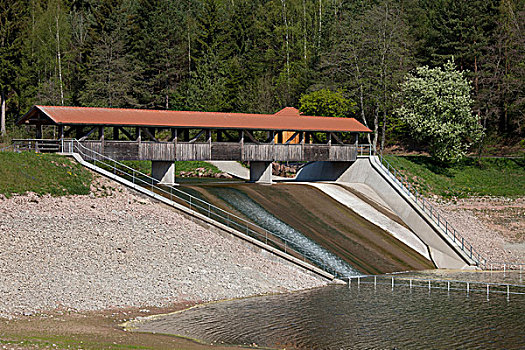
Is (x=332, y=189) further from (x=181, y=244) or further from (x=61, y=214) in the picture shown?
(x=61, y=214)

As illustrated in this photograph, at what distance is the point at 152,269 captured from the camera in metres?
28.6

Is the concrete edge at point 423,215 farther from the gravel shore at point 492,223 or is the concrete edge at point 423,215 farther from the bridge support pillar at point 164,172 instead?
the bridge support pillar at point 164,172

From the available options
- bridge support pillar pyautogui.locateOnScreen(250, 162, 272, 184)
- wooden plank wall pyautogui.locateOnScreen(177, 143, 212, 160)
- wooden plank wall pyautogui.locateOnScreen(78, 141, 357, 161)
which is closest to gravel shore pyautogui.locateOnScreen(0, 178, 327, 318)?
wooden plank wall pyautogui.locateOnScreen(78, 141, 357, 161)

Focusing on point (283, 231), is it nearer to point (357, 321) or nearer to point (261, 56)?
point (357, 321)

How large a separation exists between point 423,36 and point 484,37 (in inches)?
537

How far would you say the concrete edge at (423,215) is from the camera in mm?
42219

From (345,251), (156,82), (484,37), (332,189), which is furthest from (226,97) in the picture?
(345,251)

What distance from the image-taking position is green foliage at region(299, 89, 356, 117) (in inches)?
2862

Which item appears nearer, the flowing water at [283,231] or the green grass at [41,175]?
the green grass at [41,175]

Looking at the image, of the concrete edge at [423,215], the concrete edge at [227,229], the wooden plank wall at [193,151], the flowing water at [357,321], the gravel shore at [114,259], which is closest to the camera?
the flowing water at [357,321]

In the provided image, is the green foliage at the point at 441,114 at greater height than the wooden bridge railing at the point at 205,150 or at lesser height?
greater

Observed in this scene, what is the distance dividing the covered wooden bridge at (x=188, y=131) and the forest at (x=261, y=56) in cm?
1414

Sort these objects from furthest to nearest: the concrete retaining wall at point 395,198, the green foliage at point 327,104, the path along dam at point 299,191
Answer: the green foliage at point 327,104, the concrete retaining wall at point 395,198, the path along dam at point 299,191

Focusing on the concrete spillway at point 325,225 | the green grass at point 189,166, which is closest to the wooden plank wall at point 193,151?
the concrete spillway at point 325,225
